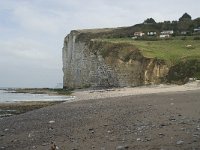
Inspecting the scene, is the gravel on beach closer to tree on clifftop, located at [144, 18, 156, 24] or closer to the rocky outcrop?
the rocky outcrop

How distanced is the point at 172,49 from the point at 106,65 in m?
14.0

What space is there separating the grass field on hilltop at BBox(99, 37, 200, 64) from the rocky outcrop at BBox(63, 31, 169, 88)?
1241mm

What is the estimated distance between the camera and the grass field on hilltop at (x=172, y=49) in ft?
214

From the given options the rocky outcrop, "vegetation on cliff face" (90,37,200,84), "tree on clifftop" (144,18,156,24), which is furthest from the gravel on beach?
A: "tree on clifftop" (144,18,156,24)

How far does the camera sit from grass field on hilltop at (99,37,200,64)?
6531 centimetres

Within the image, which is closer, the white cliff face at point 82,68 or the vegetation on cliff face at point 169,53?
the vegetation on cliff face at point 169,53

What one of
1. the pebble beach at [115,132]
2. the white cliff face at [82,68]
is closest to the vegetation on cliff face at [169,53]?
the white cliff face at [82,68]

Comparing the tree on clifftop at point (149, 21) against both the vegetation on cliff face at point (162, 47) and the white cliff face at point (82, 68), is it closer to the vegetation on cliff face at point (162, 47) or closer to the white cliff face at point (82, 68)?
the vegetation on cliff face at point (162, 47)

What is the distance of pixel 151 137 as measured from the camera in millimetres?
13633

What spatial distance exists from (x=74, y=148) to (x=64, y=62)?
99.7m

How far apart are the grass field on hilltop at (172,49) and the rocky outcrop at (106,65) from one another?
1.24 m

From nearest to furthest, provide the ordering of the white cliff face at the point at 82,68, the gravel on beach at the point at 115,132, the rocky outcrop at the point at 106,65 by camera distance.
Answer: the gravel on beach at the point at 115,132
the rocky outcrop at the point at 106,65
the white cliff face at the point at 82,68

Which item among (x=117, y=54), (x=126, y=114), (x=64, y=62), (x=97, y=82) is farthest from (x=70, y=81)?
(x=126, y=114)

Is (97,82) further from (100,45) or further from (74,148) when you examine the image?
(74,148)
